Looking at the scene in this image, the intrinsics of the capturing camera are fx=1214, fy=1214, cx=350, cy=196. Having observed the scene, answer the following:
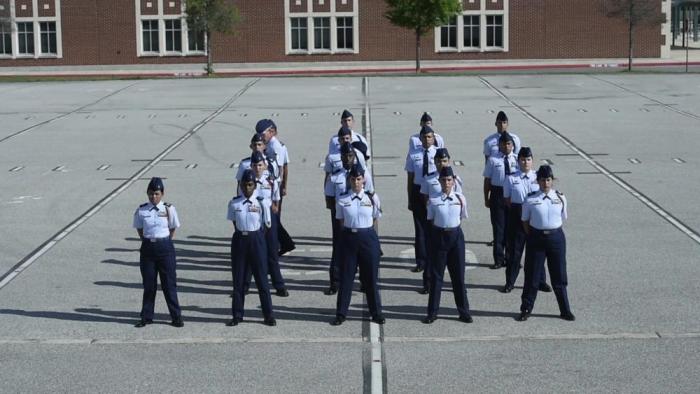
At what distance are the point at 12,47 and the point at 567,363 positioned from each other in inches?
2569

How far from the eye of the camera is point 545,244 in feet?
44.5

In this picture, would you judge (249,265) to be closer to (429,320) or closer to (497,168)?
(429,320)

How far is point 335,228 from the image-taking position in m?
14.8

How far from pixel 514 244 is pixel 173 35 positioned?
193 ft

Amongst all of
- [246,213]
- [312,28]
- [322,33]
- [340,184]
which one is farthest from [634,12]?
[246,213]

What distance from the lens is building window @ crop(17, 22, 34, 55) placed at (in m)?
72.0

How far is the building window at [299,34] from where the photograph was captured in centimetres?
7075

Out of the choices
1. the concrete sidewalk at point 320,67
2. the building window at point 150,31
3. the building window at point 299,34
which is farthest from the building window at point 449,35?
the building window at point 150,31

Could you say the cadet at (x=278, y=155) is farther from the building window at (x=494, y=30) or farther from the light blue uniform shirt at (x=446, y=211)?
the building window at (x=494, y=30)

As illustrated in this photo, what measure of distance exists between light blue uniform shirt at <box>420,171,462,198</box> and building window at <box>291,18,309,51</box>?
56.0 meters

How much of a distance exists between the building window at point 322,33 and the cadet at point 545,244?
58052 mm

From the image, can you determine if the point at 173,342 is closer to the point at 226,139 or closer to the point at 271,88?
the point at 226,139

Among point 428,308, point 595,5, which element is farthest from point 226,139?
point 595,5

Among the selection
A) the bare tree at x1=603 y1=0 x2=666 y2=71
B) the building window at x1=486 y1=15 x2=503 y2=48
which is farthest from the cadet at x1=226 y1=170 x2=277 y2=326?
the building window at x1=486 y1=15 x2=503 y2=48
